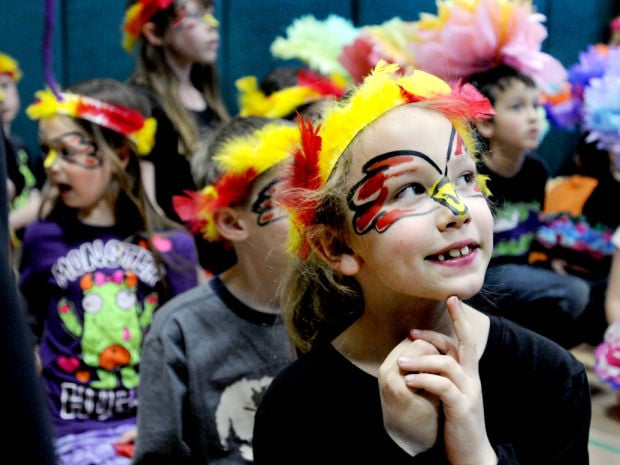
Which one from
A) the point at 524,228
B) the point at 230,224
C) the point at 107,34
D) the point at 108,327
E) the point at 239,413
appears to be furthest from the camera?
the point at 107,34

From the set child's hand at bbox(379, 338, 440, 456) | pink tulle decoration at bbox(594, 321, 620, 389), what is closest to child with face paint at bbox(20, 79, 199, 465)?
child's hand at bbox(379, 338, 440, 456)

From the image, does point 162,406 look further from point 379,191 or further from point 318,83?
point 318,83

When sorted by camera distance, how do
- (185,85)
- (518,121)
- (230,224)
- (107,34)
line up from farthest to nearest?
(107,34), (185,85), (518,121), (230,224)

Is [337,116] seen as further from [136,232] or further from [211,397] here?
[136,232]

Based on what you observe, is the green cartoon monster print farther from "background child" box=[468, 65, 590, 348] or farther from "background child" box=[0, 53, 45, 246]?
"background child" box=[468, 65, 590, 348]

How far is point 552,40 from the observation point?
4.16 m

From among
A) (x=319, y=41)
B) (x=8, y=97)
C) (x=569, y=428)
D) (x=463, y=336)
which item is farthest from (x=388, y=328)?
(x=8, y=97)

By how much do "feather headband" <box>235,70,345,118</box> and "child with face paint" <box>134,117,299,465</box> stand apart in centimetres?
65

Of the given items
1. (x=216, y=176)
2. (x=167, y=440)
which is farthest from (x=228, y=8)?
(x=167, y=440)

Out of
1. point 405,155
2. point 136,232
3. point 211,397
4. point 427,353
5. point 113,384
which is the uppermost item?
point 405,155

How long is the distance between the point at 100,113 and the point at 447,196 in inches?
51.2

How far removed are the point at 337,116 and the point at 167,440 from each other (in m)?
0.77

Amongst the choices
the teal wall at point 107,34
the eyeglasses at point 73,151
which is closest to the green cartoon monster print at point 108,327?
the eyeglasses at point 73,151

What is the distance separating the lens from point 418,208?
0.97 m
